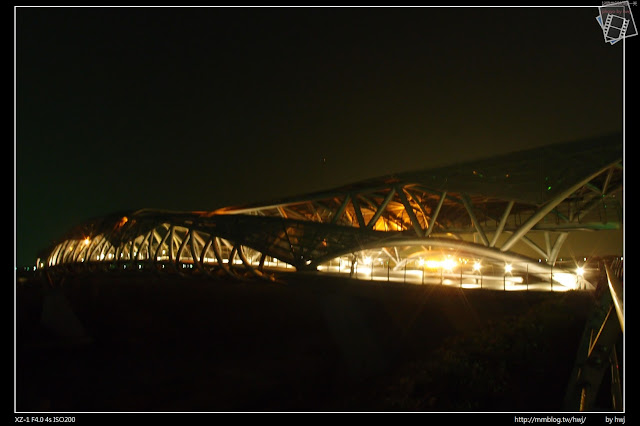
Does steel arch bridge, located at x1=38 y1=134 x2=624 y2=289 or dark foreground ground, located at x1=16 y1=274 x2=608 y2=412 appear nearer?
dark foreground ground, located at x1=16 y1=274 x2=608 y2=412

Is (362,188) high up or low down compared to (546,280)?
up

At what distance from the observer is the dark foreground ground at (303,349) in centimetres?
1040

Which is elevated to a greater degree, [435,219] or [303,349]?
[435,219]

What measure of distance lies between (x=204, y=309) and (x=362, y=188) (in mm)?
12576

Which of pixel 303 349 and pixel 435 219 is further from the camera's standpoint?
pixel 435 219

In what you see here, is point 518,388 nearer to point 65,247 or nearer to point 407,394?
point 407,394

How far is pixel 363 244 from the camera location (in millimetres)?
28734

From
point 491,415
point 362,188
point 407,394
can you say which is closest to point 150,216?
point 362,188

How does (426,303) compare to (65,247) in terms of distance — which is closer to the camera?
(426,303)

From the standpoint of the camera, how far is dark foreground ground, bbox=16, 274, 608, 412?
1040cm

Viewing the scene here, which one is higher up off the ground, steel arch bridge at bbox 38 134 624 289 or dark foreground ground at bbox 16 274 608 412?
steel arch bridge at bbox 38 134 624 289

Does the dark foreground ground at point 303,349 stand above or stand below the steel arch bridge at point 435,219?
below

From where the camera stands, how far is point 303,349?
2011cm

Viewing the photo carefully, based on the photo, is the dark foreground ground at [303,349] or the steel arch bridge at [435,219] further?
the steel arch bridge at [435,219]
